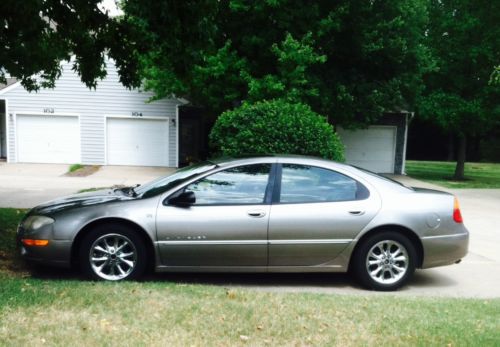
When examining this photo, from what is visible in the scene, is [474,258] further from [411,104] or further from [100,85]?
[100,85]

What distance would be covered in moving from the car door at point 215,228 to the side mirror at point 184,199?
0.12ft

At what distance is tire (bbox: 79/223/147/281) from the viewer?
5.50 metres

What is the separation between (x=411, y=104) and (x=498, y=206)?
30.7 ft

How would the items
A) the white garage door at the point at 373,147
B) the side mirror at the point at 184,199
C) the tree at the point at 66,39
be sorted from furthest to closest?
the white garage door at the point at 373,147 → the tree at the point at 66,39 → the side mirror at the point at 184,199

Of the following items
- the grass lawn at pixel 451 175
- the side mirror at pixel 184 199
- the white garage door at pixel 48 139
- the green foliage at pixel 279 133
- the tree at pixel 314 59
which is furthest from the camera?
the white garage door at pixel 48 139

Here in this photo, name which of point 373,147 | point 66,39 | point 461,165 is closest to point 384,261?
point 66,39

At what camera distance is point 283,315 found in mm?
4305

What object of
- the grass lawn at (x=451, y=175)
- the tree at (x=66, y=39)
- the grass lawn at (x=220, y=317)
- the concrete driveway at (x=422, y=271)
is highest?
the tree at (x=66, y=39)

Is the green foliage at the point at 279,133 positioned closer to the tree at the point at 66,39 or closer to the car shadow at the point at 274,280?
the tree at the point at 66,39

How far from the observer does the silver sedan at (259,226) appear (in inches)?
217

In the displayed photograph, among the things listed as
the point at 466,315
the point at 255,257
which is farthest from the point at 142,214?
the point at 466,315

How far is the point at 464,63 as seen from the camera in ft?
70.3

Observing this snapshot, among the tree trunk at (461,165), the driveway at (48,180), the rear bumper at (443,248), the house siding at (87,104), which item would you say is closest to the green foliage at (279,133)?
the driveway at (48,180)

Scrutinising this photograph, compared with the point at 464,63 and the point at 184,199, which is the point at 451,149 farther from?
the point at 184,199
